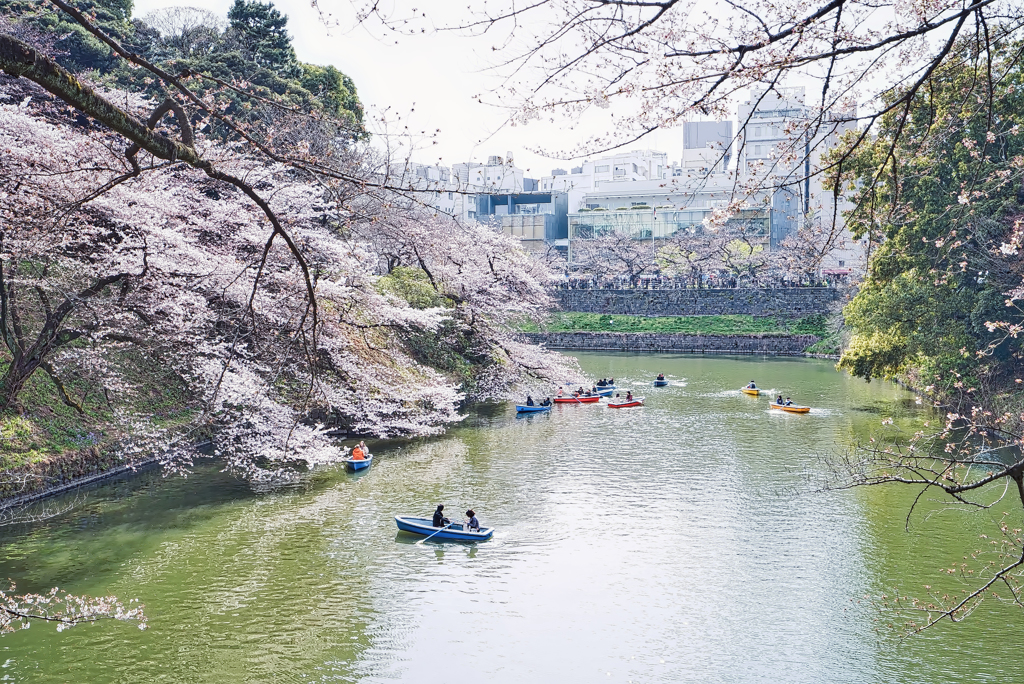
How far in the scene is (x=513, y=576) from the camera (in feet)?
32.9

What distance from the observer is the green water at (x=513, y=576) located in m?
7.92

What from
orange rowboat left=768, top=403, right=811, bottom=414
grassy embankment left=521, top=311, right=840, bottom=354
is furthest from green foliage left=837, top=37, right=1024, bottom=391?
grassy embankment left=521, top=311, right=840, bottom=354

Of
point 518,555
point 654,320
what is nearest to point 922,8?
point 518,555

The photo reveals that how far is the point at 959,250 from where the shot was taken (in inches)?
658

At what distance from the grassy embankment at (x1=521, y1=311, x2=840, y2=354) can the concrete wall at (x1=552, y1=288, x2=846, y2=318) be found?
24.2 inches

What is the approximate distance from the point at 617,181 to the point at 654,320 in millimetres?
26271

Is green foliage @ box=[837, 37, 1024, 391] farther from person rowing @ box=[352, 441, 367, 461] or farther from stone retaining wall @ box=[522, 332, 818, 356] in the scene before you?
stone retaining wall @ box=[522, 332, 818, 356]

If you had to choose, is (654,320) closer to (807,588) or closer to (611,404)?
(611,404)

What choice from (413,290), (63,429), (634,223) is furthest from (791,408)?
(634,223)

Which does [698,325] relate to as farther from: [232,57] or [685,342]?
[232,57]

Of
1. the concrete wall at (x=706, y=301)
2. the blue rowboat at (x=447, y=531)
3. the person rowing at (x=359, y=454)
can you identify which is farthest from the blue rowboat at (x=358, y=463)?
the concrete wall at (x=706, y=301)

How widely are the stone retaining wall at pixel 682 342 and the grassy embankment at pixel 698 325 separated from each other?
0.66 meters

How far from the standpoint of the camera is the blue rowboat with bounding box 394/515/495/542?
1103cm

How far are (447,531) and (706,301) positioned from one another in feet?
112
